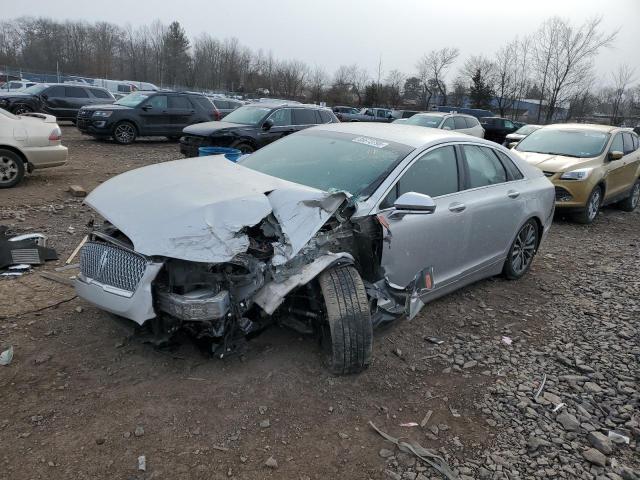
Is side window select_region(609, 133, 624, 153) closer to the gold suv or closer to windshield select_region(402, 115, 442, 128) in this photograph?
the gold suv

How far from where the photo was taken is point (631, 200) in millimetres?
10523

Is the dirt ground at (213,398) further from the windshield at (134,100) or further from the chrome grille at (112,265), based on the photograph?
the windshield at (134,100)

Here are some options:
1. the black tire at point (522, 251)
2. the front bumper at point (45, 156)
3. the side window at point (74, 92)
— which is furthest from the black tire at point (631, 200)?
the side window at point (74, 92)

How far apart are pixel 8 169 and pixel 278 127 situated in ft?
19.4

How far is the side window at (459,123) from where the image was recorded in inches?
592

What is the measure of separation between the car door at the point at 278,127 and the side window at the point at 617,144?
7002 mm

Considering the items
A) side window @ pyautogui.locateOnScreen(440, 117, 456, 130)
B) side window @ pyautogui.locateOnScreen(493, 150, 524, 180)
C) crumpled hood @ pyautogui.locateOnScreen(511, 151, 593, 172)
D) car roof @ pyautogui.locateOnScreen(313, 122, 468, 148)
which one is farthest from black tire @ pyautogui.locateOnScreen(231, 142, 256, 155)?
side window @ pyautogui.locateOnScreen(493, 150, 524, 180)

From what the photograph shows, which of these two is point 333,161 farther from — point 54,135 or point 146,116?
point 146,116

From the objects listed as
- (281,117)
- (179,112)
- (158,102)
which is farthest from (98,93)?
(281,117)

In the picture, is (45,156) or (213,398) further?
(45,156)

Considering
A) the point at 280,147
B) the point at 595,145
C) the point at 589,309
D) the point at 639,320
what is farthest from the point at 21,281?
the point at 595,145

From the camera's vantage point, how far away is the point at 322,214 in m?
3.20

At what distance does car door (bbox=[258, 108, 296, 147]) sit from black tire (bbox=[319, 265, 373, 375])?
8.75m

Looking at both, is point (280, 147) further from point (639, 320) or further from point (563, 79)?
point (563, 79)
